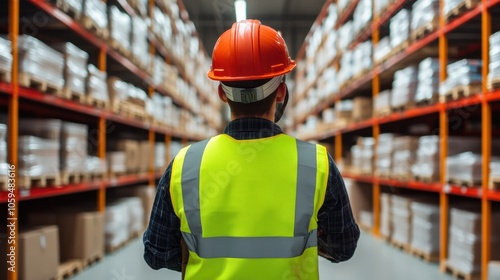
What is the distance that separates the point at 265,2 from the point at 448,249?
38.6 ft

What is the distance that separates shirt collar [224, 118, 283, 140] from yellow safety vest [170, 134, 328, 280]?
0.23 ft

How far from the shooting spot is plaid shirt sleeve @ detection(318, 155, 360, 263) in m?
1.60

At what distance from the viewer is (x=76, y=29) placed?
15.9ft

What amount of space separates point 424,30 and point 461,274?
2.82 meters

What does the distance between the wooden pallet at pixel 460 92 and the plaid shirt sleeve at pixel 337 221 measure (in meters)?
3.25

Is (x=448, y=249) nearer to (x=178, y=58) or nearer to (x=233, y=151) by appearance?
(x=233, y=151)

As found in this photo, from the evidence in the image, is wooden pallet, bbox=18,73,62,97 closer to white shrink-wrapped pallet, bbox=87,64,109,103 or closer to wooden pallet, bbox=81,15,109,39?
white shrink-wrapped pallet, bbox=87,64,109,103

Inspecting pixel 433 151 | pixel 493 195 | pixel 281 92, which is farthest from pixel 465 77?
pixel 281 92

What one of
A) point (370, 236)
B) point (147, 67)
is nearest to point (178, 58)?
point (147, 67)

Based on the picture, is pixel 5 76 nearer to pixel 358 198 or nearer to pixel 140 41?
pixel 140 41

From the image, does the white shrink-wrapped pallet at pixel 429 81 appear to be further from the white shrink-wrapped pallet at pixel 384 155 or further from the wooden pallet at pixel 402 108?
the white shrink-wrapped pallet at pixel 384 155

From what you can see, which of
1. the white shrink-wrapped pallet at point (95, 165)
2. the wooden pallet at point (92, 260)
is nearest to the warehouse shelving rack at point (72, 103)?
the white shrink-wrapped pallet at point (95, 165)

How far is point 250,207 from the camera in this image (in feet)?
4.84

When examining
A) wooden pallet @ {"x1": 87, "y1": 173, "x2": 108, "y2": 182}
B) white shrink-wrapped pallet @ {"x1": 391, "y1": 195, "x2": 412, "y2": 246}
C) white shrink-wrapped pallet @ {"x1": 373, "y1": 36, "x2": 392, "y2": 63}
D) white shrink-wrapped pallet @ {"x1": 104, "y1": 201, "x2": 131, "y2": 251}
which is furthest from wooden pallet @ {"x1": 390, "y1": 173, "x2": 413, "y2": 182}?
wooden pallet @ {"x1": 87, "y1": 173, "x2": 108, "y2": 182}
